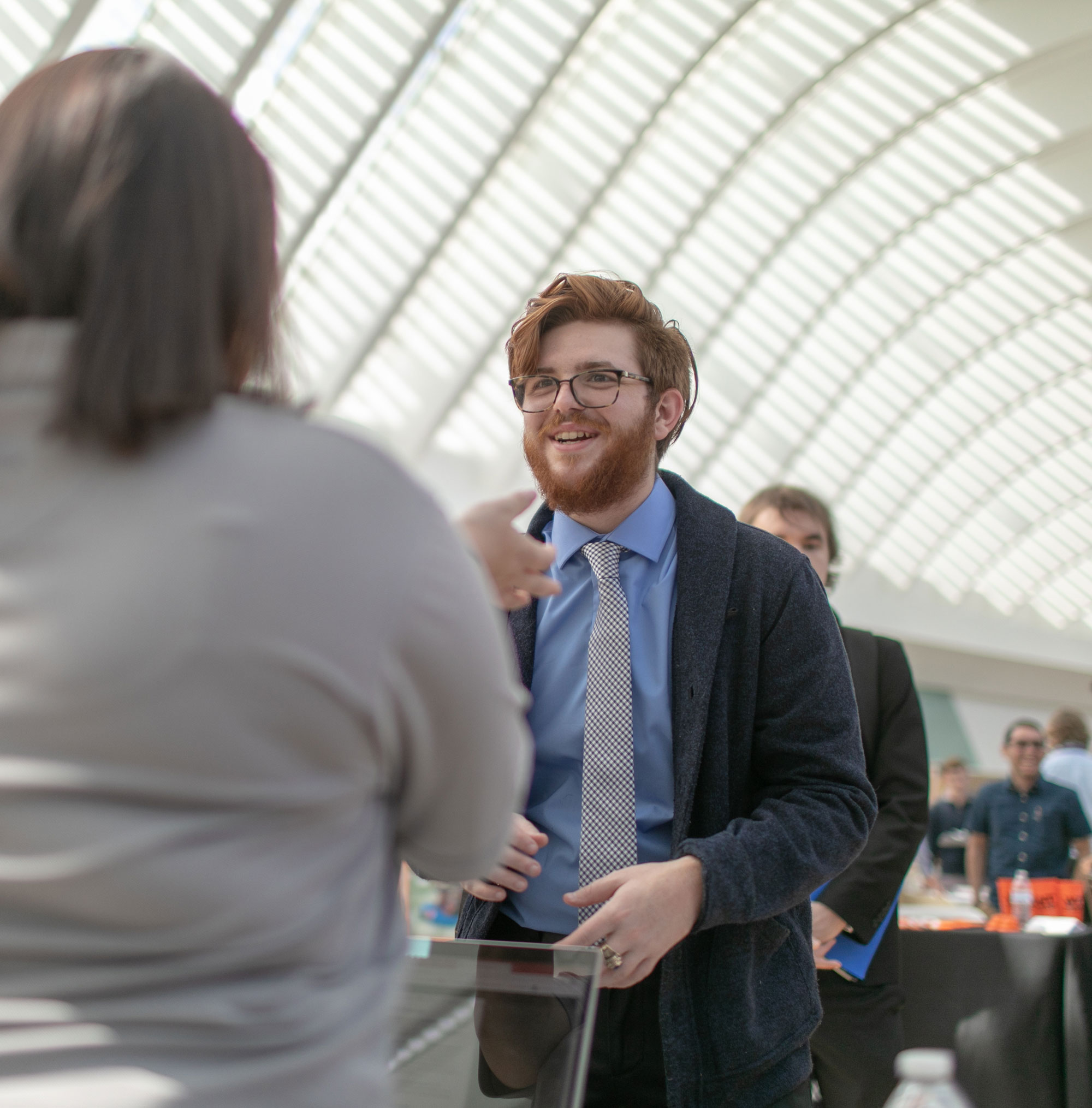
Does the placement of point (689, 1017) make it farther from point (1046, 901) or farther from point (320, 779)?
point (1046, 901)

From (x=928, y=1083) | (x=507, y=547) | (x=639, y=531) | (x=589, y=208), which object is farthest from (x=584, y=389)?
(x=589, y=208)

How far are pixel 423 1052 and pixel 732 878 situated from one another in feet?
1.97

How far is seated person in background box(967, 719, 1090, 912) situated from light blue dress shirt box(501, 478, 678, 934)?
720cm

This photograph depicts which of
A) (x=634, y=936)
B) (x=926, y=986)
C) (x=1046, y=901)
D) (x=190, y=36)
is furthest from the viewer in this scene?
(x=190, y=36)

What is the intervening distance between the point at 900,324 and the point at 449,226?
1237cm

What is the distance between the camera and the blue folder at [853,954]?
11.9 ft

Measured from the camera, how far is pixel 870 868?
3637mm

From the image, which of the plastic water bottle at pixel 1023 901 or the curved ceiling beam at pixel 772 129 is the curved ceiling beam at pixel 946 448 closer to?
the curved ceiling beam at pixel 772 129

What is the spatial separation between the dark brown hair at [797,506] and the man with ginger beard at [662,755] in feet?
5.45

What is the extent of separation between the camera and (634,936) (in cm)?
169

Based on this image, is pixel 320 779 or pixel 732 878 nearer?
pixel 320 779

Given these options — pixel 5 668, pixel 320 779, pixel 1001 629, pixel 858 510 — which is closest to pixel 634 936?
pixel 320 779

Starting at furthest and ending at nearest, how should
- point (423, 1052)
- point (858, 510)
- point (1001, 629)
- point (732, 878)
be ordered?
1. point (1001, 629)
2. point (858, 510)
3. point (732, 878)
4. point (423, 1052)

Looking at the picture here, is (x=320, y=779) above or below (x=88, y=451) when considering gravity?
below
